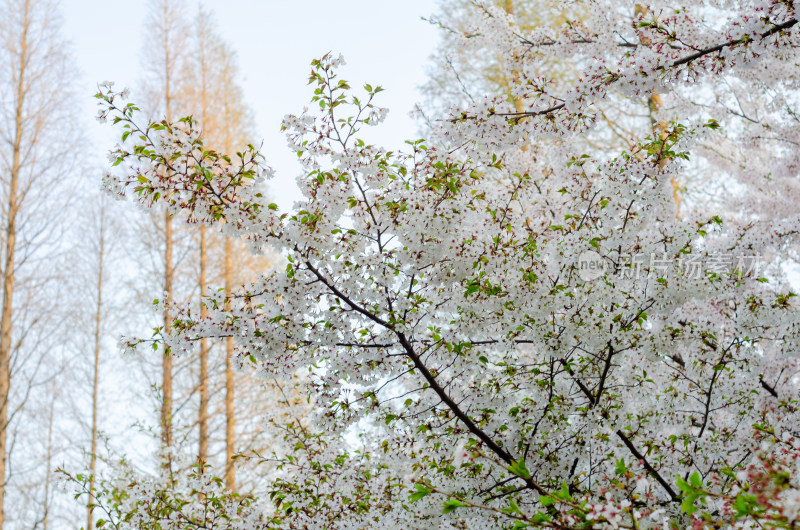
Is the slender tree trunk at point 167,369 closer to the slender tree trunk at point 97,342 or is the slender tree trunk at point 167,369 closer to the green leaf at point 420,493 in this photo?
the slender tree trunk at point 97,342

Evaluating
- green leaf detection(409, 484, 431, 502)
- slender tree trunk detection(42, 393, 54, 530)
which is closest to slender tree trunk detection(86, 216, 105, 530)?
slender tree trunk detection(42, 393, 54, 530)

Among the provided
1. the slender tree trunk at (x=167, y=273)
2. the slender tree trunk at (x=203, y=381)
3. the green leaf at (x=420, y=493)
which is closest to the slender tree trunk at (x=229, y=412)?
the slender tree trunk at (x=203, y=381)

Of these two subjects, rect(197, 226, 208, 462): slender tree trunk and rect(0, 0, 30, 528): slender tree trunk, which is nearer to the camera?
rect(0, 0, 30, 528): slender tree trunk

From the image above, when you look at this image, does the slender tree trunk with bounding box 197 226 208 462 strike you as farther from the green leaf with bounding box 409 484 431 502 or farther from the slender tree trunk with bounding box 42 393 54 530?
the green leaf with bounding box 409 484 431 502

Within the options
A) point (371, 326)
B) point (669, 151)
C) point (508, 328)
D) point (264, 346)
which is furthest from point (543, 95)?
point (264, 346)

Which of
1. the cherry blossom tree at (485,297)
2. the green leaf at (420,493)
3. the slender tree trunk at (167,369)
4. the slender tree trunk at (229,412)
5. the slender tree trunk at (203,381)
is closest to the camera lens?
the green leaf at (420,493)

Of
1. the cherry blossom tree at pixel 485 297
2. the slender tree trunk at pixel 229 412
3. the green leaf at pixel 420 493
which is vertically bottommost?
the green leaf at pixel 420 493

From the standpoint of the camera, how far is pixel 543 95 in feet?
9.12

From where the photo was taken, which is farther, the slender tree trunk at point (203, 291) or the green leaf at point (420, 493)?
the slender tree trunk at point (203, 291)

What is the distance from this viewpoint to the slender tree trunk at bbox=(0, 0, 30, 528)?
740cm

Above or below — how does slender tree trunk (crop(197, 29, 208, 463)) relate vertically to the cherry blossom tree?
above

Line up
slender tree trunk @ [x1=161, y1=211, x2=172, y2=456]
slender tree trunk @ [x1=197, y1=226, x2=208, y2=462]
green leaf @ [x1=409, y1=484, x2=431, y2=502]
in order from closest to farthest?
green leaf @ [x1=409, y1=484, x2=431, y2=502] → slender tree trunk @ [x1=161, y1=211, x2=172, y2=456] → slender tree trunk @ [x1=197, y1=226, x2=208, y2=462]

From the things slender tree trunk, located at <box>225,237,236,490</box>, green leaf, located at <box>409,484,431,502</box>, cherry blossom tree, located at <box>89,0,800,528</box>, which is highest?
slender tree trunk, located at <box>225,237,236,490</box>

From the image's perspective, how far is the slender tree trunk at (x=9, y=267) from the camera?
24.3 ft
